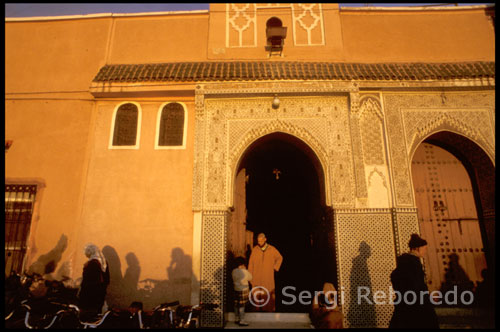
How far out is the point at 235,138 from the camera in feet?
18.9

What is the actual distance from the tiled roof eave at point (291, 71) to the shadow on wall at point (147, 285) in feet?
10.2

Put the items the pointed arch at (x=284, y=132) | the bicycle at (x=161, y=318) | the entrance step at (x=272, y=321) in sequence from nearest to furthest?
the bicycle at (x=161, y=318) < the entrance step at (x=272, y=321) < the pointed arch at (x=284, y=132)

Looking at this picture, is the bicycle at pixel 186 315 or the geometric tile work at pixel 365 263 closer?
the bicycle at pixel 186 315

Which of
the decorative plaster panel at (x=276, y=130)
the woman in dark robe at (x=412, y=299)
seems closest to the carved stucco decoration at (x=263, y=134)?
the decorative plaster panel at (x=276, y=130)

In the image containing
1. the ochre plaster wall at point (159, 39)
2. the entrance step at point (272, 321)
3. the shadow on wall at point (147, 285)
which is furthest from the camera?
the ochre plaster wall at point (159, 39)

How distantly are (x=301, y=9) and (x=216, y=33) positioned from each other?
6.09 feet

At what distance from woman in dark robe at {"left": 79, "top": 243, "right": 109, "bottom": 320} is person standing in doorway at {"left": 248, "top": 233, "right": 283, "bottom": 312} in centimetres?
245

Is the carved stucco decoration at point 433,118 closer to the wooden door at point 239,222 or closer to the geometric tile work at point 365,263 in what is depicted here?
the geometric tile work at point 365,263

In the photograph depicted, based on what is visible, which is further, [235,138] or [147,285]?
[235,138]

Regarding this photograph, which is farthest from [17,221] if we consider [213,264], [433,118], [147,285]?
[433,118]

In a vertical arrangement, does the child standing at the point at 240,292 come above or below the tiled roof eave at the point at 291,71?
below

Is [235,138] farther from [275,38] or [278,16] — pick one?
[278,16]

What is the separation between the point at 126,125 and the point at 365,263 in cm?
476

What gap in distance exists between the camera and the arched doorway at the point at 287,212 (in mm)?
5875
